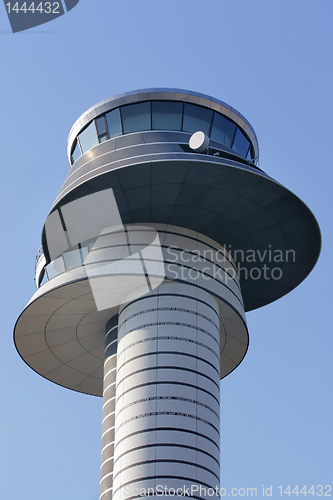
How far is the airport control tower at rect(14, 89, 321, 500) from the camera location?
2803 cm

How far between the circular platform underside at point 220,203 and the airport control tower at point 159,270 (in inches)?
2.6

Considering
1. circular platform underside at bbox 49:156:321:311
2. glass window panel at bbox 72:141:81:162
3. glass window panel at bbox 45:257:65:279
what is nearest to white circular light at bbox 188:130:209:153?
circular platform underside at bbox 49:156:321:311

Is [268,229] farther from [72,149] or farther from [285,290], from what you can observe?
[72,149]

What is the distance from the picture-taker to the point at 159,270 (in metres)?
30.8

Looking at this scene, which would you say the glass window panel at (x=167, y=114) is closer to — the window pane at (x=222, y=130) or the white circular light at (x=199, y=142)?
the window pane at (x=222, y=130)

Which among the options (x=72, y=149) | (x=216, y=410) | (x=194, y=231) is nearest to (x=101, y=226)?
(x=194, y=231)

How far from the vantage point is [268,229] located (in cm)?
3250

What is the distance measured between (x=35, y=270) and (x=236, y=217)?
11580mm

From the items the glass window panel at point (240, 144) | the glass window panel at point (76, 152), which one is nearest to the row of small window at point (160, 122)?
the glass window panel at point (240, 144)

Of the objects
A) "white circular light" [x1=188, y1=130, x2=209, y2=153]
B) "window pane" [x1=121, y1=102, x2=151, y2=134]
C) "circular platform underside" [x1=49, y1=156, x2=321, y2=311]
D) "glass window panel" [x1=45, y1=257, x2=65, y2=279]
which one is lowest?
"glass window panel" [x1=45, y1=257, x2=65, y2=279]

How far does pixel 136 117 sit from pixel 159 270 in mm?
8363

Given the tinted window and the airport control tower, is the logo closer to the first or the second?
the airport control tower

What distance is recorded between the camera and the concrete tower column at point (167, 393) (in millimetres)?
26922

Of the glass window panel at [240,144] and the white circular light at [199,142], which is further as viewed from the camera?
the glass window panel at [240,144]
